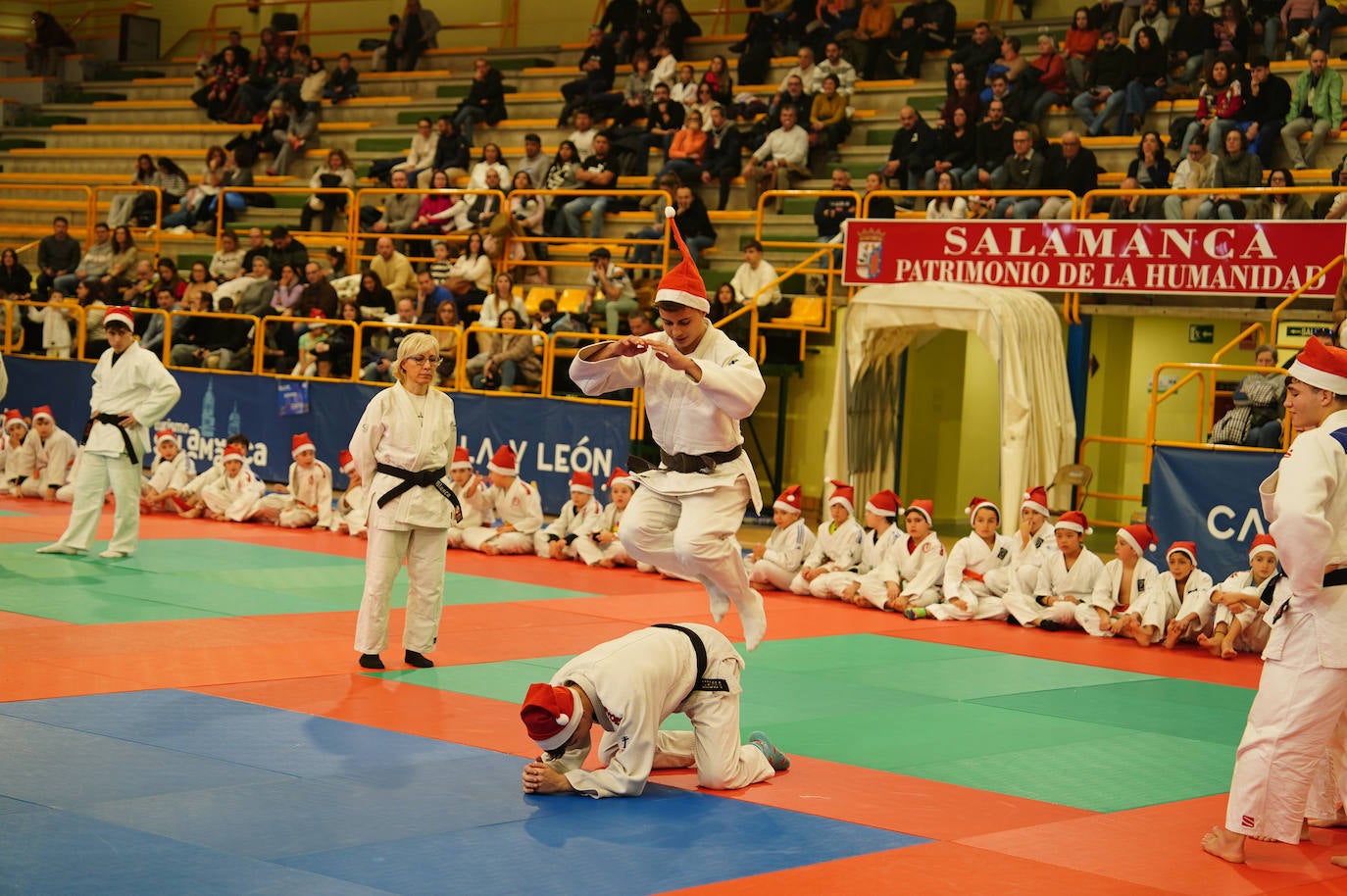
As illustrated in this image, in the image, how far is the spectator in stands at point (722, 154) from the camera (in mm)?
20844

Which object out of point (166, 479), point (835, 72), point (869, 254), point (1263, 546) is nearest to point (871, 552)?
point (1263, 546)

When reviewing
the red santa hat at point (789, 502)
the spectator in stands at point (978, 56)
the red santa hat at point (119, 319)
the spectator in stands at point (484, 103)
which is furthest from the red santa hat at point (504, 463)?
the spectator in stands at point (484, 103)

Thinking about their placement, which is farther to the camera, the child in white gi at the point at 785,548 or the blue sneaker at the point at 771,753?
the child in white gi at the point at 785,548

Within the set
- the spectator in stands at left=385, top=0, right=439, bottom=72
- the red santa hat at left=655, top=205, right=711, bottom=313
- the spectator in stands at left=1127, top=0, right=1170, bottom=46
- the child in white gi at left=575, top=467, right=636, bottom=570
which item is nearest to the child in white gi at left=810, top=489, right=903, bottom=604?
the child in white gi at left=575, top=467, right=636, bottom=570

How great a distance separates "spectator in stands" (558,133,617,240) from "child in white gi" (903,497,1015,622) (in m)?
8.86

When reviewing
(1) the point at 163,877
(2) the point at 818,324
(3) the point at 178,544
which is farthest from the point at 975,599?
(1) the point at 163,877

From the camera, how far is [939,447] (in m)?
19.8

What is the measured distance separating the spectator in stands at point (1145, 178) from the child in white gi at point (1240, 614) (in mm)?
5633

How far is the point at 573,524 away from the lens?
614 inches

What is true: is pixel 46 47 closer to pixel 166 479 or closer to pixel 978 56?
pixel 166 479

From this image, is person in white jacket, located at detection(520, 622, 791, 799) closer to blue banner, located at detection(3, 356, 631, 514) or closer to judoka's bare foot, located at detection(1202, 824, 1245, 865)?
judoka's bare foot, located at detection(1202, 824, 1245, 865)

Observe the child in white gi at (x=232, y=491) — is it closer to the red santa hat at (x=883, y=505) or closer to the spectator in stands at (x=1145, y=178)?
the red santa hat at (x=883, y=505)

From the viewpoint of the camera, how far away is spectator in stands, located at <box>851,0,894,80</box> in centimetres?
2211

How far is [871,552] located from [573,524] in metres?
3.31
